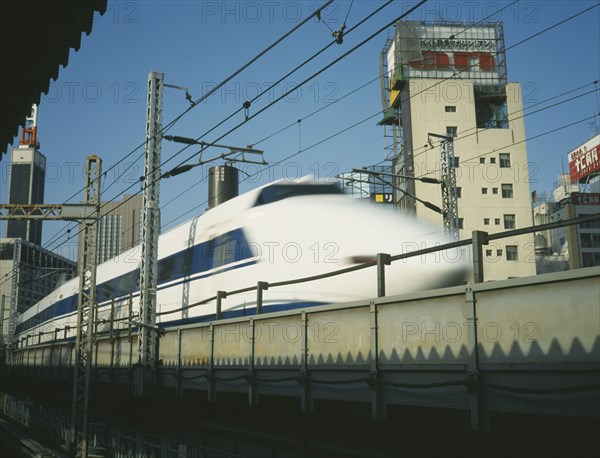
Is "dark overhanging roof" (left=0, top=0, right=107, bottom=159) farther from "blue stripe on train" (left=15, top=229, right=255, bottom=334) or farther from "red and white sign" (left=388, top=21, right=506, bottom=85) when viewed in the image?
"red and white sign" (left=388, top=21, right=506, bottom=85)

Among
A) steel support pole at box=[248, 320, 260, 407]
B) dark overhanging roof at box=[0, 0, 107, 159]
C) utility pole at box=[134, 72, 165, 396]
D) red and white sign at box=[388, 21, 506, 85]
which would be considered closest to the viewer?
dark overhanging roof at box=[0, 0, 107, 159]

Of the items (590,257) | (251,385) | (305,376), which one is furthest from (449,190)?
(590,257)

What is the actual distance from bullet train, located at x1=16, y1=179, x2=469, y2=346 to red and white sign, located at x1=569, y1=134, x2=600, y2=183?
232 feet

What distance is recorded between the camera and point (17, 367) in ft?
116

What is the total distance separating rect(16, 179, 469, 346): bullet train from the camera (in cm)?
1223

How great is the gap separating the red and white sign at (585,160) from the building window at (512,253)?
92.1ft

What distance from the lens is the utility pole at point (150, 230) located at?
15617mm

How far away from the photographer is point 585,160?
79500 millimetres

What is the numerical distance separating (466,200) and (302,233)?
46.7 metres

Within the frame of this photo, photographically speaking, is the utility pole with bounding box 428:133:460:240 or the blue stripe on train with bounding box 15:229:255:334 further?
the utility pole with bounding box 428:133:460:240

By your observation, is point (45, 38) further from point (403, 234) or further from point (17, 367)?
point (17, 367)

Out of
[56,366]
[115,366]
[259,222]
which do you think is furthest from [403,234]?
[56,366]

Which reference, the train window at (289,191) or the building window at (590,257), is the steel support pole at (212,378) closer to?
the train window at (289,191)

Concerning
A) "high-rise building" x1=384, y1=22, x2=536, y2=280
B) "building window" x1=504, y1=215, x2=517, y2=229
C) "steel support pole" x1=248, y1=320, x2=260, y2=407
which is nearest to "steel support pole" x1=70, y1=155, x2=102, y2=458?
"steel support pole" x1=248, y1=320, x2=260, y2=407
